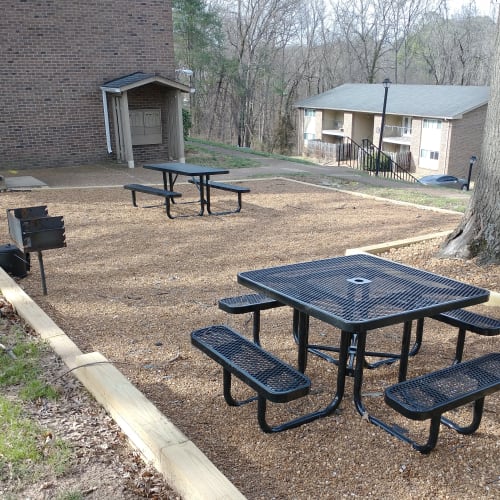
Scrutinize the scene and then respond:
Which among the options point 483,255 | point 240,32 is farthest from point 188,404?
point 240,32

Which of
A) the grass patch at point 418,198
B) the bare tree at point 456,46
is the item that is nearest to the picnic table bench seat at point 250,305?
the grass patch at point 418,198

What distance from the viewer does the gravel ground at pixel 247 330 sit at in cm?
254

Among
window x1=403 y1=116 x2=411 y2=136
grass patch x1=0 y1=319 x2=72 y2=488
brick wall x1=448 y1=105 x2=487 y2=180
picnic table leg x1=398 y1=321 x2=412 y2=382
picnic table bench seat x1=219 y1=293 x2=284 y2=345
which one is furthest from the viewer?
window x1=403 y1=116 x2=411 y2=136

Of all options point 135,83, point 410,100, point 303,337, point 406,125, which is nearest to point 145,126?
point 135,83

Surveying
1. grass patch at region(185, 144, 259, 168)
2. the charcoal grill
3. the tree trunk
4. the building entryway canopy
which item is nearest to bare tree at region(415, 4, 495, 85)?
grass patch at region(185, 144, 259, 168)

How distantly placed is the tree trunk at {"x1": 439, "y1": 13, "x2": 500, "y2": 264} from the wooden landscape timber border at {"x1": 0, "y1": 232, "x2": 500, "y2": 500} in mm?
3710

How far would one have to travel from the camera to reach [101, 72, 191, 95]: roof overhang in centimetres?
1337

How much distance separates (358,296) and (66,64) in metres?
12.6

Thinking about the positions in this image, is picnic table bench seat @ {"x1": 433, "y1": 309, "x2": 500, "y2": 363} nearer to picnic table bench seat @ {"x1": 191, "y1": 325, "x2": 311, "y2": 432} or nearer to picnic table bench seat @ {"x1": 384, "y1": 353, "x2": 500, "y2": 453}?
picnic table bench seat @ {"x1": 384, "y1": 353, "x2": 500, "y2": 453}

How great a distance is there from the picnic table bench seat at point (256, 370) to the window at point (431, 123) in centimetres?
3019

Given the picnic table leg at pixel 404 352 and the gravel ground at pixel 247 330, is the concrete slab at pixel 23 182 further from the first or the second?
the picnic table leg at pixel 404 352

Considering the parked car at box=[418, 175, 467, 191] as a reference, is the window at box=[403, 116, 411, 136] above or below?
above

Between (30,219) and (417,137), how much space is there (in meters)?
30.3

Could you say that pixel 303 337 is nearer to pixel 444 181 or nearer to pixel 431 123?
pixel 444 181
